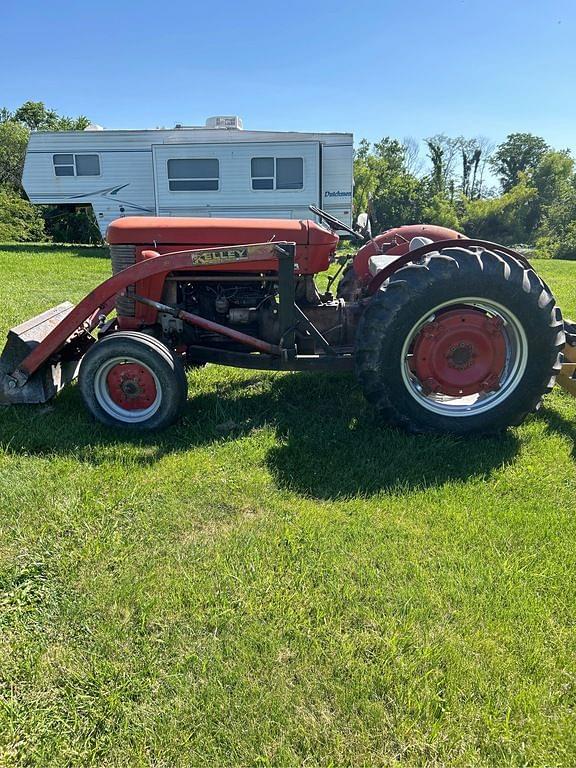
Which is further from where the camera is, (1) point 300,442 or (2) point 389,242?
(2) point 389,242

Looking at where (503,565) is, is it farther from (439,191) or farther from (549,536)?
(439,191)

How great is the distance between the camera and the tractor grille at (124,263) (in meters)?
3.89

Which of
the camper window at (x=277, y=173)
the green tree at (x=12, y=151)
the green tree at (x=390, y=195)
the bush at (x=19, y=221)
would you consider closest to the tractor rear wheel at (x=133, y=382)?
the camper window at (x=277, y=173)

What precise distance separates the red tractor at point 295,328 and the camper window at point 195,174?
35.7 feet

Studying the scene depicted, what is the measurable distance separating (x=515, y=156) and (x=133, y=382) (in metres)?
55.5

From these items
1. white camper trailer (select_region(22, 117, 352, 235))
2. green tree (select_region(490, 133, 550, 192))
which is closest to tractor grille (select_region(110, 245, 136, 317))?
white camper trailer (select_region(22, 117, 352, 235))

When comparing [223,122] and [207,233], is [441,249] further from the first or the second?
[223,122]

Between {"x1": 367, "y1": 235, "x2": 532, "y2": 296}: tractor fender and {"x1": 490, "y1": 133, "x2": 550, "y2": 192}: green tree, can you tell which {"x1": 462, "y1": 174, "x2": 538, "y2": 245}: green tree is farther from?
{"x1": 367, "y1": 235, "x2": 532, "y2": 296}: tractor fender

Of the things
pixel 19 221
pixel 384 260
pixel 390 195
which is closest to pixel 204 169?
pixel 384 260

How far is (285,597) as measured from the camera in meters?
2.22

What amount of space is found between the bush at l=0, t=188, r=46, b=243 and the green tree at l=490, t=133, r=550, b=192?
1626 inches

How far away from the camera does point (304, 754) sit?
1.65m

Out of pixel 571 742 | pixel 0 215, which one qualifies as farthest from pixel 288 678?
pixel 0 215

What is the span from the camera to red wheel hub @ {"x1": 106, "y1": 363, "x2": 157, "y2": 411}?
11.9 feet
